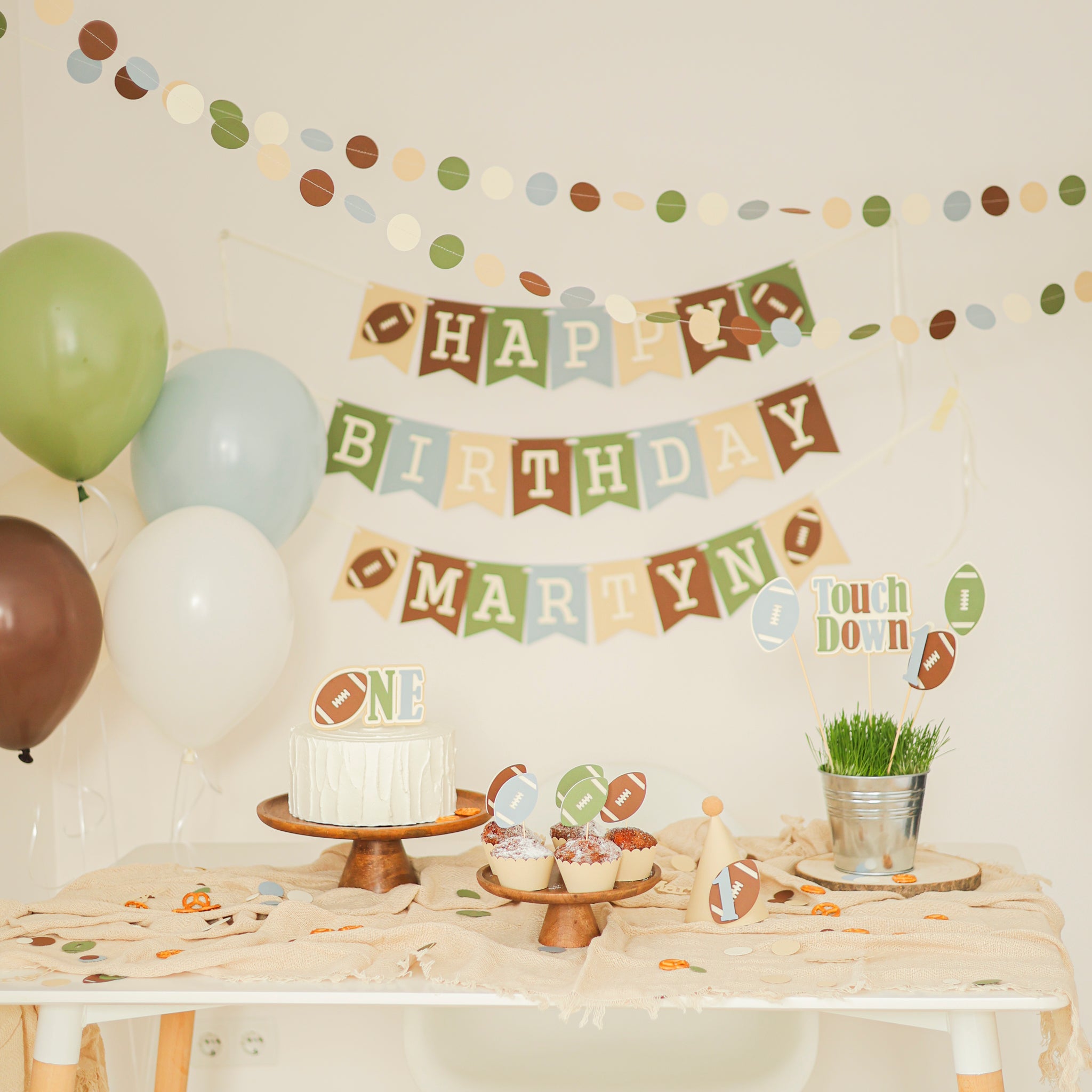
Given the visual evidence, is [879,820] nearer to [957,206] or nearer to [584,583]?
[584,583]

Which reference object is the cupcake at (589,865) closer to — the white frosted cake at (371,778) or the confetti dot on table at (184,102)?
the white frosted cake at (371,778)

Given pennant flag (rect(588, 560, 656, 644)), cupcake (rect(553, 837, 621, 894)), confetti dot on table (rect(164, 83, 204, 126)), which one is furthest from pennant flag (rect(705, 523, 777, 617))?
confetti dot on table (rect(164, 83, 204, 126))

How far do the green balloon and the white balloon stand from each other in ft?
0.59

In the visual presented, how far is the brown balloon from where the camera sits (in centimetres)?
146

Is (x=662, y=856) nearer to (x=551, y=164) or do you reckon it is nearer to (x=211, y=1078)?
(x=211, y=1078)

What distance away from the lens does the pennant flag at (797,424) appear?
2.12m

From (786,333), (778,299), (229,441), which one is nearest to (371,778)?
(229,441)

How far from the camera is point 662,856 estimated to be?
5.69 ft

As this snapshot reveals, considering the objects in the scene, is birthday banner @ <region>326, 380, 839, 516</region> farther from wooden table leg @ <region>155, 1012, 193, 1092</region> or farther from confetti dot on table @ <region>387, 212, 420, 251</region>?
wooden table leg @ <region>155, 1012, 193, 1092</region>

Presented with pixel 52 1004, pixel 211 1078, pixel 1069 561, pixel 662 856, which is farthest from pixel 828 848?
pixel 211 1078

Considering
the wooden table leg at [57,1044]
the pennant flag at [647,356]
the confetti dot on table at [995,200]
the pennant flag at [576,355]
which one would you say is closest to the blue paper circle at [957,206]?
the confetti dot on table at [995,200]

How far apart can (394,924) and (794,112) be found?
64.2 inches

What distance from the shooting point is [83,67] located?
1467 mm

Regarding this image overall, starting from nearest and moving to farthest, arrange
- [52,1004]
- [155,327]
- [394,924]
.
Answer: [52,1004], [394,924], [155,327]
